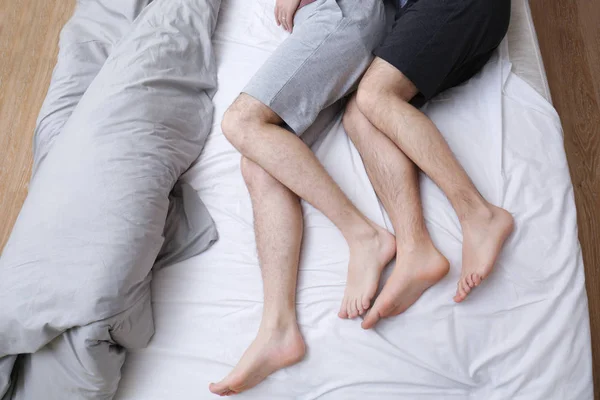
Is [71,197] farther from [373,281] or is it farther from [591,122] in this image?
[591,122]

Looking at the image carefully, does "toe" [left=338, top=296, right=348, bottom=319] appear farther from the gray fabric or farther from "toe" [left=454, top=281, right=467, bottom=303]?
the gray fabric

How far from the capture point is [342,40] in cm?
126

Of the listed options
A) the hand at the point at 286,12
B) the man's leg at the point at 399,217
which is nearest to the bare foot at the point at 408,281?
the man's leg at the point at 399,217

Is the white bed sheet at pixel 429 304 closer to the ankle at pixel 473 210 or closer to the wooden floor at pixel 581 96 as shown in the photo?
the ankle at pixel 473 210

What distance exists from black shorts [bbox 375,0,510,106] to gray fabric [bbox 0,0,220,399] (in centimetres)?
47

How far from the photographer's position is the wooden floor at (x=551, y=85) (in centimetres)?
160

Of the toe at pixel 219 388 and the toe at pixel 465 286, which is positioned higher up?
the toe at pixel 465 286

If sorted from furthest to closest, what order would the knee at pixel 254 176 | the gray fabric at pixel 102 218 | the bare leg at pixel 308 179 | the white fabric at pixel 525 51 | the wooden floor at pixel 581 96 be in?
1. the wooden floor at pixel 581 96
2. the white fabric at pixel 525 51
3. the knee at pixel 254 176
4. the bare leg at pixel 308 179
5. the gray fabric at pixel 102 218

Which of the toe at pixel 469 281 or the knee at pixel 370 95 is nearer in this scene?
the toe at pixel 469 281

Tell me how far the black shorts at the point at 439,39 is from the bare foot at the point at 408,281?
1.22 feet

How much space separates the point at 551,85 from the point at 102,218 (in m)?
1.46

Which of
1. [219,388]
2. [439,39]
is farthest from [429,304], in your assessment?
[439,39]

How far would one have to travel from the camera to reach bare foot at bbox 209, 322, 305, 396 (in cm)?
99

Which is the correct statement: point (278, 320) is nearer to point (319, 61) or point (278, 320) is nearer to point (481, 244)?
point (481, 244)
